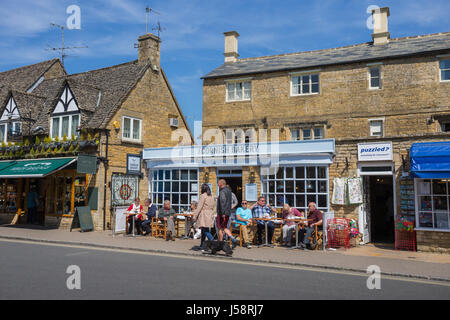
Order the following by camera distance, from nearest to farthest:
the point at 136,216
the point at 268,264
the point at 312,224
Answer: the point at 268,264, the point at 312,224, the point at 136,216

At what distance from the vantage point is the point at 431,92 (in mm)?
17766

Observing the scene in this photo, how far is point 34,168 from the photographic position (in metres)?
17.8

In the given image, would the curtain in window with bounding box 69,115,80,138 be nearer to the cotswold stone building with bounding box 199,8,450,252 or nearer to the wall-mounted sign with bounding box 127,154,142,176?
the wall-mounted sign with bounding box 127,154,142,176

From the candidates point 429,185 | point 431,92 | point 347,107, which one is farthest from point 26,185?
point 431,92

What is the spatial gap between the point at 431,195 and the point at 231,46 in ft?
52.2

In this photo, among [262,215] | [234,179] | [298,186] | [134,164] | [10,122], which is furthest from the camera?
[10,122]

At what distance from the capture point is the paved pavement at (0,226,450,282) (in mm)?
9180

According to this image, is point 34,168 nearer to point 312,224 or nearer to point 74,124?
point 74,124

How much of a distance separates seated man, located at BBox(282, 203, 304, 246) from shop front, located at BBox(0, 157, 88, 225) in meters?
9.30

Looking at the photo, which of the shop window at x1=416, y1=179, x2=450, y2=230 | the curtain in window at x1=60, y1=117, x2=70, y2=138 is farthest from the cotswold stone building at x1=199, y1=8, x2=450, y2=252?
the curtain in window at x1=60, y1=117, x2=70, y2=138

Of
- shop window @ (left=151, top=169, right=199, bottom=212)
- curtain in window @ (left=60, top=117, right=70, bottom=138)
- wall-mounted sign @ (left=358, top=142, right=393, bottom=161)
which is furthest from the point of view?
curtain in window @ (left=60, top=117, right=70, bottom=138)

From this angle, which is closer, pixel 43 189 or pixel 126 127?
pixel 126 127

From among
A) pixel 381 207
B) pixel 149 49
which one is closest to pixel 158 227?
pixel 381 207

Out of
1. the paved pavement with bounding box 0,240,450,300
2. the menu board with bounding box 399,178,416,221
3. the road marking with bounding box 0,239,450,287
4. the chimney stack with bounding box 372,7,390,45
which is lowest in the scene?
the road marking with bounding box 0,239,450,287
